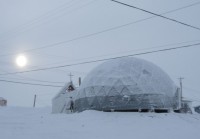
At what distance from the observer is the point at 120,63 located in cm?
3372

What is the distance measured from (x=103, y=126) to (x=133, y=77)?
31.9 feet

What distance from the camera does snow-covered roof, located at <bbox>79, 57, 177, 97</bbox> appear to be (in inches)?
1221

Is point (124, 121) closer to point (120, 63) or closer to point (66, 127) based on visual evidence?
point (66, 127)

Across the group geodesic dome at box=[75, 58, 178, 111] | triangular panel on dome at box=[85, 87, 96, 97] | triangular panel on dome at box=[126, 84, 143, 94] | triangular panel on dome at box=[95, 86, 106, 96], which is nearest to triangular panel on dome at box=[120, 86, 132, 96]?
geodesic dome at box=[75, 58, 178, 111]

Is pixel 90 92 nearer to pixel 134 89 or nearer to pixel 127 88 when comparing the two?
pixel 127 88

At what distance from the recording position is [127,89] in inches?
1201

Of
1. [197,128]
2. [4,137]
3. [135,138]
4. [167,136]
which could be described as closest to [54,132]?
[4,137]

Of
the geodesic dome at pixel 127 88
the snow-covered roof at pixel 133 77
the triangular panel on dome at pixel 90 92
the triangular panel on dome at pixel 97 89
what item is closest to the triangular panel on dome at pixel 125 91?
the geodesic dome at pixel 127 88

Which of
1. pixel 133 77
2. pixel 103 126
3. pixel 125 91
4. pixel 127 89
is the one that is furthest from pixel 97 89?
pixel 103 126

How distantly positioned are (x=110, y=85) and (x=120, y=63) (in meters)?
3.24

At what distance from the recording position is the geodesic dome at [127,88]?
2995 centimetres

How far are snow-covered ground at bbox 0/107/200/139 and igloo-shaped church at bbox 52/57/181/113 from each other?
207cm

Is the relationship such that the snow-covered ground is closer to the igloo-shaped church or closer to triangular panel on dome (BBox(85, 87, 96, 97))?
the igloo-shaped church

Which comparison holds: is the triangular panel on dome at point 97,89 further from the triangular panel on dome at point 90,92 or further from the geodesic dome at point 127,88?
the triangular panel on dome at point 90,92
